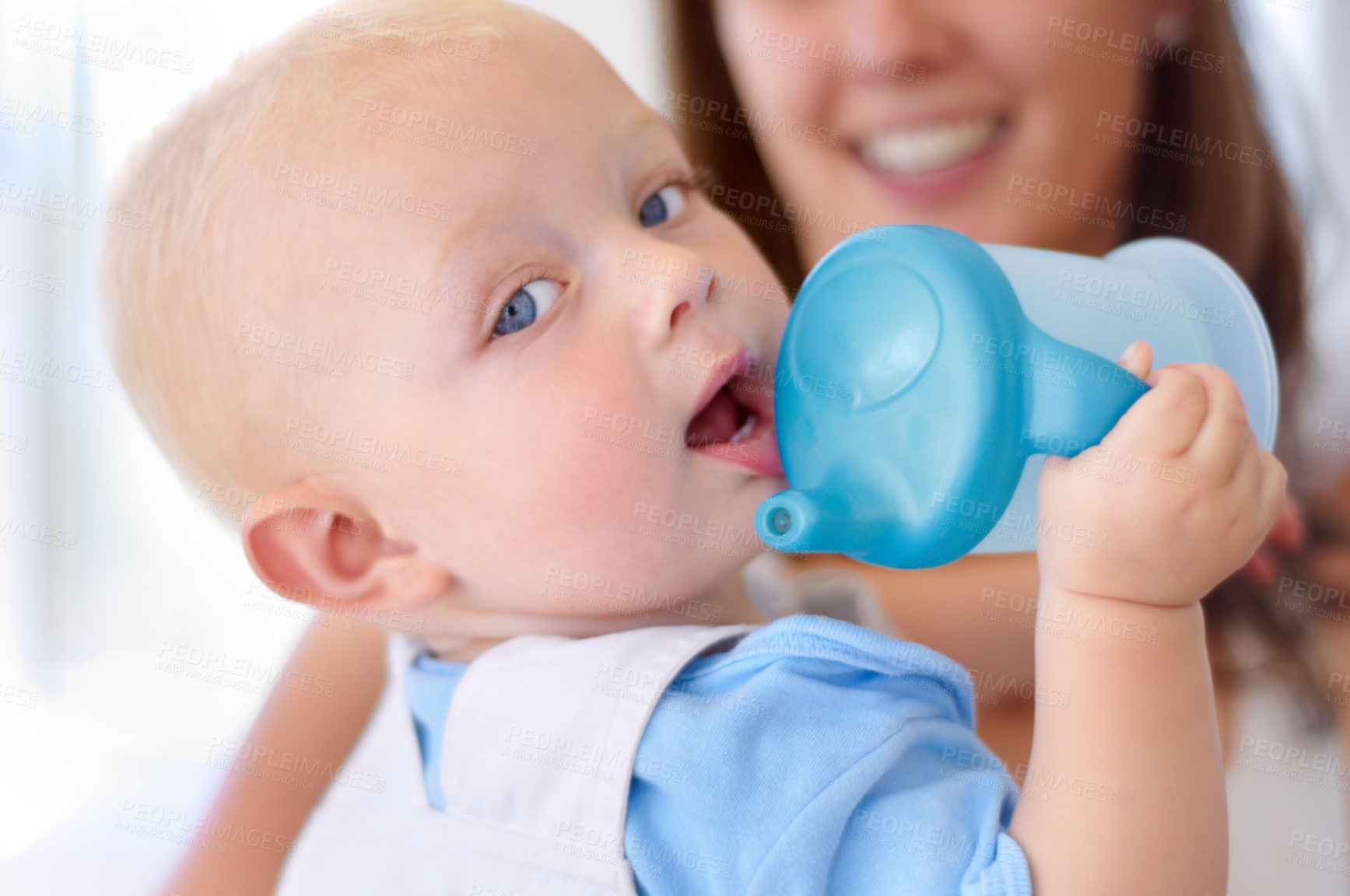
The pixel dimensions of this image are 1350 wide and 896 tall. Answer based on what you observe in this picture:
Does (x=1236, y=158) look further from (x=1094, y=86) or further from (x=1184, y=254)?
(x=1184, y=254)

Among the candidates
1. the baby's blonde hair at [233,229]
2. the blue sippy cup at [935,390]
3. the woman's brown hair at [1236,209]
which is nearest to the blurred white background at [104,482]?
the woman's brown hair at [1236,209]

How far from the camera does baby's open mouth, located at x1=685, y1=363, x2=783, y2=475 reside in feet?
2.76

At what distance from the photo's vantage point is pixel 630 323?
0.80 metres

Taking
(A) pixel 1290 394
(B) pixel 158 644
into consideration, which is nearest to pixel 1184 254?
(A) pixel 1290 394

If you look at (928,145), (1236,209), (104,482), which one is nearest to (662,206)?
(928,145)

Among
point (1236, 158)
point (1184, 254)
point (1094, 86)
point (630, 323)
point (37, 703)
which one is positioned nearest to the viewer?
point (630, 323)

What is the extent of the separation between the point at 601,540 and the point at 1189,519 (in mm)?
413

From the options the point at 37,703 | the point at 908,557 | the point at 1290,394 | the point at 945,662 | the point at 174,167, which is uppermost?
the point at 174,167

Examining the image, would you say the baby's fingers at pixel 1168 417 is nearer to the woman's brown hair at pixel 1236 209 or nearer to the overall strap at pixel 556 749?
the overall strap at pixel 556 749

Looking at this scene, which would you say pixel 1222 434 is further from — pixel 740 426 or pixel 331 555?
pixel 331 555

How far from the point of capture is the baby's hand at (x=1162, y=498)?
2.22 ft

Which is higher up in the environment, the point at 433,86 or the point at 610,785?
the point at 433,86

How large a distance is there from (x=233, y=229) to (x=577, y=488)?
0.33 m

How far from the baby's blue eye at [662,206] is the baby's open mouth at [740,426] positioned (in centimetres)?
16
